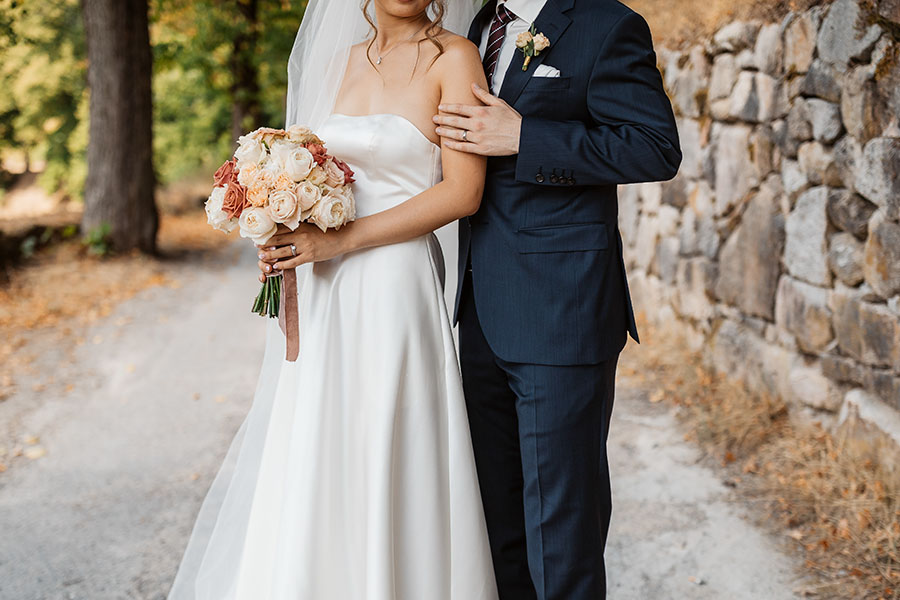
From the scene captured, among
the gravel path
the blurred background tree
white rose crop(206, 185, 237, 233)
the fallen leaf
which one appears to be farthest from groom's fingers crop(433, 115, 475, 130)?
the blurred background tree

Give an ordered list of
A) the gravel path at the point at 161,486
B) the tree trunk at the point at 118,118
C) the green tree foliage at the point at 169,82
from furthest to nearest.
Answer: the green tree foliage at the point at 169,82
the tree trunk at the point at 118,118
the gravel path at the point at 161,486

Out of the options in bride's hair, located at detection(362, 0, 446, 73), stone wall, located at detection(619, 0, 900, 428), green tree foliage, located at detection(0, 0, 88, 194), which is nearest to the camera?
bride's hair, located at detection(362, 0, 446, 73)

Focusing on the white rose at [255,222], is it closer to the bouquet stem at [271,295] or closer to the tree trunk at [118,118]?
the bouquet stem at [271,295]

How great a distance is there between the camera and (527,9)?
89.9 inches

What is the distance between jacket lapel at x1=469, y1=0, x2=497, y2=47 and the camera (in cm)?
250

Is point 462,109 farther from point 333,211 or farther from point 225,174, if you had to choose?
point 225,174

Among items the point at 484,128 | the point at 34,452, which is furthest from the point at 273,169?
the point at 34,452

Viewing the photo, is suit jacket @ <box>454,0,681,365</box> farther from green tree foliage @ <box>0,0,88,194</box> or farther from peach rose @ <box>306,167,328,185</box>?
green tree foliage @ <box>0,0,88,194</box>

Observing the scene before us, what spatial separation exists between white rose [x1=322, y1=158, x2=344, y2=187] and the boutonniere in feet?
1.90

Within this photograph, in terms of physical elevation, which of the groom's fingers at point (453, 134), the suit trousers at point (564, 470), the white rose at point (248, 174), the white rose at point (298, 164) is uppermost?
the groom's fingers at point (453, 134)

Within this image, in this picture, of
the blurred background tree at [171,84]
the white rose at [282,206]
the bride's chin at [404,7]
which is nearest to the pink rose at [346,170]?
the white rose at [282,206]

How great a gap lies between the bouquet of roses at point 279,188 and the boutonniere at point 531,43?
0.58m

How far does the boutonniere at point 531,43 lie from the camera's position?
2.16 m

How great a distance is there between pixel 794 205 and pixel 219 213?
3353mm
